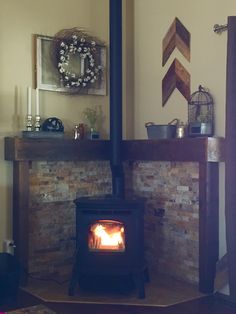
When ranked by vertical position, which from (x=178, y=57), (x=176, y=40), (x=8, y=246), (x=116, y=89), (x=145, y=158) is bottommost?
(x=8, y=246)

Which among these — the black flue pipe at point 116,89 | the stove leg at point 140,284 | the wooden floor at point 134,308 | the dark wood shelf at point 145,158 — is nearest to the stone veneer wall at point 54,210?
the dark wood shelf at point 145,158

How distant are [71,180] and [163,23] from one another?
5.11 feet

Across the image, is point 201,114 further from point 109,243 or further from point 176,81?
point 109,243

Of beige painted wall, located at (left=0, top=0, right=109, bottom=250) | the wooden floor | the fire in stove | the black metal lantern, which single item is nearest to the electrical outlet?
beige painted wall, located at (left=0, top=0, right=109, bottom=250)

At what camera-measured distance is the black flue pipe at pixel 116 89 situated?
374cm

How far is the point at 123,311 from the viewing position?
2.98 m

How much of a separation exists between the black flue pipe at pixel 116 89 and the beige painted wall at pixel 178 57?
1.28 feet

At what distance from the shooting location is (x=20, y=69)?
376 centimetres

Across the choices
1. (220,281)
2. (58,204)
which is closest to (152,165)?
(58,204)

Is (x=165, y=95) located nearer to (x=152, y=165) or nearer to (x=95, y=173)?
(x=152, y=165)

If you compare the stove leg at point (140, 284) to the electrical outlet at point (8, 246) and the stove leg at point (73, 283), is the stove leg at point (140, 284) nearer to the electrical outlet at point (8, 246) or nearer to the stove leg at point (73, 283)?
the stove leg at point (73, 283)

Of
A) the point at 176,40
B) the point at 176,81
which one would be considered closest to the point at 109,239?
the point at 176,81

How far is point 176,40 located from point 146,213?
1.48m

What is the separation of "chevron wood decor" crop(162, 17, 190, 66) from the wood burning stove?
129 centimetres
